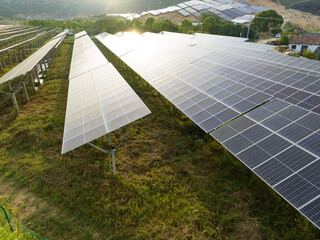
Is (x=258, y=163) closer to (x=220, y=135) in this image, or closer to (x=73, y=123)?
(x=220, y=135)

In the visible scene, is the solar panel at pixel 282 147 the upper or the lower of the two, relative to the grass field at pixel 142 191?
upper

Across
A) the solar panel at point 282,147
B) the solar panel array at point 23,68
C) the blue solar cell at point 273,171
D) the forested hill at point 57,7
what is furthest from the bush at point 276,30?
the forested hill at point 57,7

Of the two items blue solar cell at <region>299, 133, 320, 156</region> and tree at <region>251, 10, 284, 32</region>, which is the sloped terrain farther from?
blue solar cell at <region>299, 133, 320, 156</region>

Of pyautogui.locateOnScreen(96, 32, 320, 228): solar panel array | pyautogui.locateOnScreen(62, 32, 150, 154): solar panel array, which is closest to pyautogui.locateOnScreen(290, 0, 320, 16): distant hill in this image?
pyautogui.locateOnScreen(96, 32, 320, 228): solar panel array

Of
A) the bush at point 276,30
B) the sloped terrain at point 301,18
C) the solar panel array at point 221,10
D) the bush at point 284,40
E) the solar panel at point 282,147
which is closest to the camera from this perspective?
the solar panel at point 282,147

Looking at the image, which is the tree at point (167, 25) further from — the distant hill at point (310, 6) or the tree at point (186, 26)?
the distant hill at point (310, 6)

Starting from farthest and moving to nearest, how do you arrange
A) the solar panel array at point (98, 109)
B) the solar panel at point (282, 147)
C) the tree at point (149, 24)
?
the tree at point (149, 24) → the solar panel array at point (98, 109) → the solar panel at point (282, 147)
